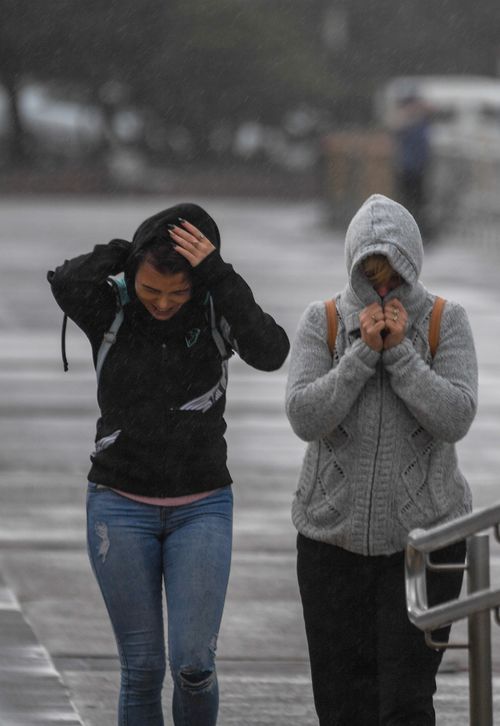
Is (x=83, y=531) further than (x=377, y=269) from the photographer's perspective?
Yes

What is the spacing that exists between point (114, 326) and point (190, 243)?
0.30m

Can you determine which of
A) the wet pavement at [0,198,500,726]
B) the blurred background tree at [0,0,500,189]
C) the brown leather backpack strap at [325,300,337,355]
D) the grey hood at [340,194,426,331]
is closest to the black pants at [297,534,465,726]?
the brown leather backpack strap at [325,300,337,355]

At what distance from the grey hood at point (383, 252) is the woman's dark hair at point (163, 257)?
0.42m

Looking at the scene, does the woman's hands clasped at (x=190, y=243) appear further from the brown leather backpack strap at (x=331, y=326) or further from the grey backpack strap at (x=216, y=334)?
the brown leather backpack strap at (x=331, y=326)

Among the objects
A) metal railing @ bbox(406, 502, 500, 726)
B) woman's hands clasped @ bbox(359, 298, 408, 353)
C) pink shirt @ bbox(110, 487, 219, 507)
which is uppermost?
woman's hands clasped @ bbox(359, 298, 408, 353)

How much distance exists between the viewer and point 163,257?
182 inches

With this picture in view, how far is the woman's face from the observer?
182 inches

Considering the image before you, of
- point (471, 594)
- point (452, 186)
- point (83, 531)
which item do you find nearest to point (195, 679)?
point (471, 594)

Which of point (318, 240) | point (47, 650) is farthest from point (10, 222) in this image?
point (47, 650)

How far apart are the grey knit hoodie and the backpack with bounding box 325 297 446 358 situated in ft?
0.04

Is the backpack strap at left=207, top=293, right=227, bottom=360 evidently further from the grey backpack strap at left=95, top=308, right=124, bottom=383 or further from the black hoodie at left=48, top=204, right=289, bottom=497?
the grey backpack strap at left=95, top=308, right=124, bottom=383

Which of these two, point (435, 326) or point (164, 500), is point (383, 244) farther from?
point (164, 500)

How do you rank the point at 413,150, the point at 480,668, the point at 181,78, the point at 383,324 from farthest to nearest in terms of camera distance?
the point at 181,78 < the point at 413,150 < the point at 383,324 < the point at 480,668

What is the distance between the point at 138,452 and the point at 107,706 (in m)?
1.58
